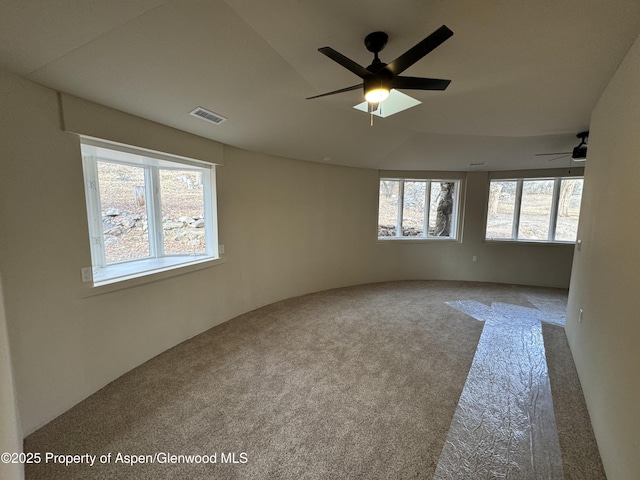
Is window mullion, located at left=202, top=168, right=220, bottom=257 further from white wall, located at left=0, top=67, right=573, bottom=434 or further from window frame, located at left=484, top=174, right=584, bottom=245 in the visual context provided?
window frame, located at left=484, top=174, right=584, bottom=245

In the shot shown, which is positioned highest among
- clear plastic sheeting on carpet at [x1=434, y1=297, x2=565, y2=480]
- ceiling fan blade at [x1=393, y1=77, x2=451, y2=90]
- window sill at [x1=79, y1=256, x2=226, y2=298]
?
ceiling fan blade at [x1=393, y1=77, x2=451, y2=90]

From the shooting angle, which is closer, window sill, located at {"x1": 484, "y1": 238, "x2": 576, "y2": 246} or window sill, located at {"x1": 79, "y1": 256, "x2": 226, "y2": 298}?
window sill, located at {"x1": 79, "y1": 256, "x2": 226, "y2": 298}

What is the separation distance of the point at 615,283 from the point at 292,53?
104 inches

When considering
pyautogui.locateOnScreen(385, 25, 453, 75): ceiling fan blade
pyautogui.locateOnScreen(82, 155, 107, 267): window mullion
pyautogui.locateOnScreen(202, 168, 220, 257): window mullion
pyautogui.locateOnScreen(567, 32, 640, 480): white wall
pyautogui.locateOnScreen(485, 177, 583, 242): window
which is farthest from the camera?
pyautogui.locateOnScreen(485, 177, 583, 242): window

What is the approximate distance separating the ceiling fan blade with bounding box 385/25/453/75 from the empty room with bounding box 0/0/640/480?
0.04 ft

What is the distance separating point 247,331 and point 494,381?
260cm

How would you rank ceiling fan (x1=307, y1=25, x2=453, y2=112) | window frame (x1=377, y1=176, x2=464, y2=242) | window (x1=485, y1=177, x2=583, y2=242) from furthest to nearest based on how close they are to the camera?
window frame (x1=377, y1=176, x2=464, y2=242)
window (x1=485, y1=177, x2=583, y2=242)
ceiling fan (x1=307, y1=25, x2=453, y2=112)

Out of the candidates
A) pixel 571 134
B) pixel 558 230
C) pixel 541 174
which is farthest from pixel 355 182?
pixel 558 230

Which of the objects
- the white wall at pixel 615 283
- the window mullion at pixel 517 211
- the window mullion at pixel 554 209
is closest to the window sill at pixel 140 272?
the white wall at pixel 615 283

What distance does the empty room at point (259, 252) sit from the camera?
4.93ft

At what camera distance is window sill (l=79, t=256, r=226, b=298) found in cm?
217

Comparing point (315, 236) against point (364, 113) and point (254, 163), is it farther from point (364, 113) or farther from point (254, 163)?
point (364, 113)

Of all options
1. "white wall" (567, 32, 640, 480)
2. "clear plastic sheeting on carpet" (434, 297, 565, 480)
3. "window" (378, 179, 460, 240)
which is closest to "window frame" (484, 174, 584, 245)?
"window" (378, 179, 460, 240)

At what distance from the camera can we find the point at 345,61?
148 cm
